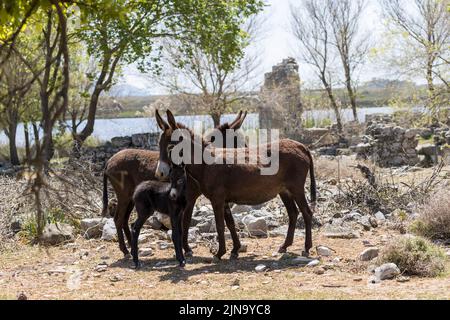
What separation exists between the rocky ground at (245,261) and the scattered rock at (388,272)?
0.01 meters

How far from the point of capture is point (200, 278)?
7719 millimetres

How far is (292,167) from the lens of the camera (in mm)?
9102

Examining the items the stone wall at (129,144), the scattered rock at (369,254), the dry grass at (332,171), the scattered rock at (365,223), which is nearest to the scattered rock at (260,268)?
the scattered rock at (369,254)

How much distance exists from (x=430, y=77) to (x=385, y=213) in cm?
1203

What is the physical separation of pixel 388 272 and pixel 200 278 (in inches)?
90.5

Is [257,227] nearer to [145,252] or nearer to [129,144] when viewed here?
[145,252]

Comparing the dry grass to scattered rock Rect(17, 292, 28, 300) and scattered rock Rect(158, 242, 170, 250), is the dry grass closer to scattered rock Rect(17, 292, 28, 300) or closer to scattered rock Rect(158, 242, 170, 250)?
scattered rock Rect(158, 242, 170, 250)

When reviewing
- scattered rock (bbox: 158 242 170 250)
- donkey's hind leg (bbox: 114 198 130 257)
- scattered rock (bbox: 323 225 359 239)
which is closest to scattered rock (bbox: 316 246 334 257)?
scattered rock (bbox: 323 225 359 239)

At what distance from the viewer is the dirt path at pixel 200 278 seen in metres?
6.79

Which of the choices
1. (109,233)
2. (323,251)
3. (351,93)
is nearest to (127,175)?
(109,233)

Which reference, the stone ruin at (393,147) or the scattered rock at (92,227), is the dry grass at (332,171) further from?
the scattered rock at (92,227)

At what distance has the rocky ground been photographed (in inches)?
276

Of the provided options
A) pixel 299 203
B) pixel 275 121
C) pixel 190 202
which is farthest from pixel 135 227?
pixel 275 121

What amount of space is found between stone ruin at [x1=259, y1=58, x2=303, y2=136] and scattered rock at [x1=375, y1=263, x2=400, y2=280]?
74.6 ft
